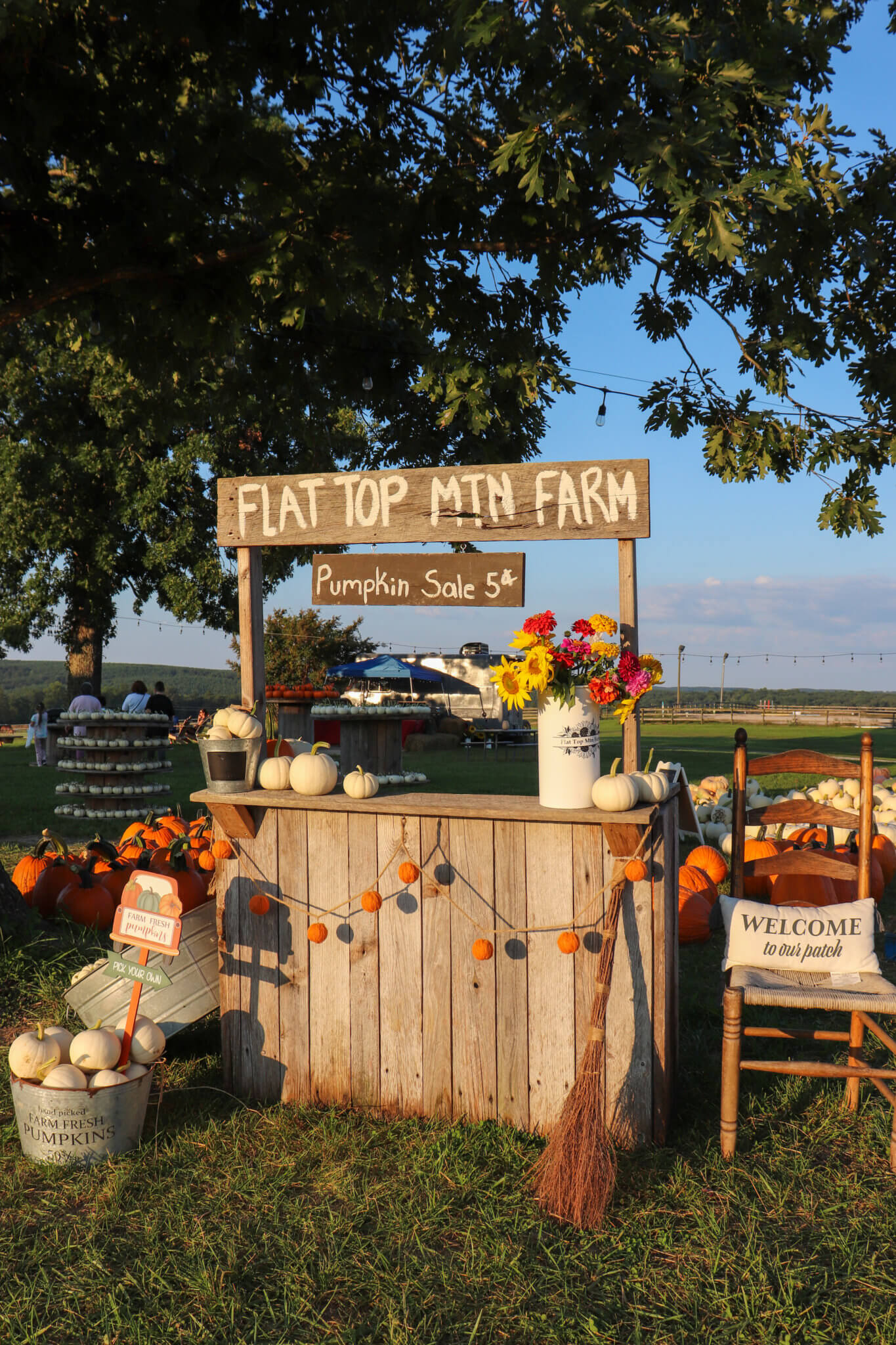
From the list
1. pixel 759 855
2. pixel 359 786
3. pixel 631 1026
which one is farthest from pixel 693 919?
pixel 359 786

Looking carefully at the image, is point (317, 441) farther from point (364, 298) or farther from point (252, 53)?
point (252, 53)

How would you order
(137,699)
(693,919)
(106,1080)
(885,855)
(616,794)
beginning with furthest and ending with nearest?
(137,699) → (885,855) → (693,919) → (106,1080) → (616,794)

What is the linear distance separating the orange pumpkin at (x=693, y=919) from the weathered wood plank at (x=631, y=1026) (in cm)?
276

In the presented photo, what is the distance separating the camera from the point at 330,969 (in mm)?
3719

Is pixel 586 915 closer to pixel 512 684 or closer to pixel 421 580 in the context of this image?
pixel 512 684

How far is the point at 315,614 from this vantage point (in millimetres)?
34406

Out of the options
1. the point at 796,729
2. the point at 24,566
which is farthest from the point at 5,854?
the point at 796,729

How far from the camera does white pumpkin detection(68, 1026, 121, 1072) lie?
343 cm

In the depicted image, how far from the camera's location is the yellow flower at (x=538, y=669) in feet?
10.8

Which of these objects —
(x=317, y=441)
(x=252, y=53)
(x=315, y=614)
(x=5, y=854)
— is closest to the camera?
(x=252, y=53)

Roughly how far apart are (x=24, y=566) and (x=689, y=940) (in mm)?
18352

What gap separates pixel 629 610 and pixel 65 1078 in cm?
256

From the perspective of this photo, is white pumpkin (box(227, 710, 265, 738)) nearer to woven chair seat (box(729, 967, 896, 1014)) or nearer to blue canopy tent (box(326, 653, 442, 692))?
woven chair seat (box(729, 967, 896, 1014))

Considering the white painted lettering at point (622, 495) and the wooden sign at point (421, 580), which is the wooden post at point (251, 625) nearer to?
the wooden sign at point (421, 580)
